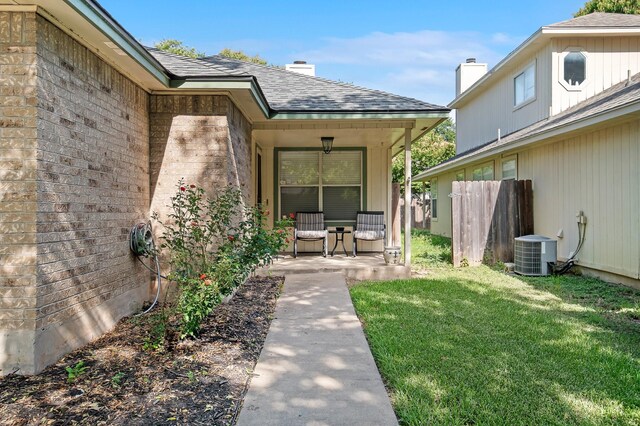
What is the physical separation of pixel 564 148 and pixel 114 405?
26.8 ft

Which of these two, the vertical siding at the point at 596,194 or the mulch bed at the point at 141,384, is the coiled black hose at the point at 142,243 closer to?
the mulch bed at the point at 141,384

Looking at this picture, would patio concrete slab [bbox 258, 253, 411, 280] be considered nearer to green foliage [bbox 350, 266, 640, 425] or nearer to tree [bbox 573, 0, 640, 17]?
green foliage [bbox 350, 266, 640, 425]

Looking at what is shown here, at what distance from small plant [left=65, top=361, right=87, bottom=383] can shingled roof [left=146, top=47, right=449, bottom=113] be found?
3217mm

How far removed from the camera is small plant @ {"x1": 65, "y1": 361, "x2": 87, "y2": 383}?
9.48ft

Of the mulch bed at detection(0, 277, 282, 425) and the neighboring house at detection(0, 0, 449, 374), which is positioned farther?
the neighboring house at detection(0, 0, 449, 374)

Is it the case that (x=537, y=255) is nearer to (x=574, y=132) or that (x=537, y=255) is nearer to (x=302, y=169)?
(x=574, y=132)

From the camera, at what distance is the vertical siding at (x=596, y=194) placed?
6.09 metres

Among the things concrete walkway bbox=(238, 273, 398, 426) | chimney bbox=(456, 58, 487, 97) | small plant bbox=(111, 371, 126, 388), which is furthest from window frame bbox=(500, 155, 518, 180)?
small plant bbox=(111, 371, 126, 388)

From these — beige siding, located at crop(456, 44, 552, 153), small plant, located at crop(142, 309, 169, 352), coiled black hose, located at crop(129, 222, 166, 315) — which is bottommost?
small plant, located at crop(142, 309, 169, 352)

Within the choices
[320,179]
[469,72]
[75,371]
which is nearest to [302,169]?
[320,179]

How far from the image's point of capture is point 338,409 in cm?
251

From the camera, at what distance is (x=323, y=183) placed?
8.96 meters

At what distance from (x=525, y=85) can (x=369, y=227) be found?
6149 mm

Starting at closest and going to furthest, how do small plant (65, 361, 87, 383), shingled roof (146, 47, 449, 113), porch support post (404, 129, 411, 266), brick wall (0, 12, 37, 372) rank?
small plant (65, 361, 87, 383) → brick wall (0, 12, 37, 372) → shingled roof (146, 47, 449, 113) → porch support post (404, 129, 411, 266)
